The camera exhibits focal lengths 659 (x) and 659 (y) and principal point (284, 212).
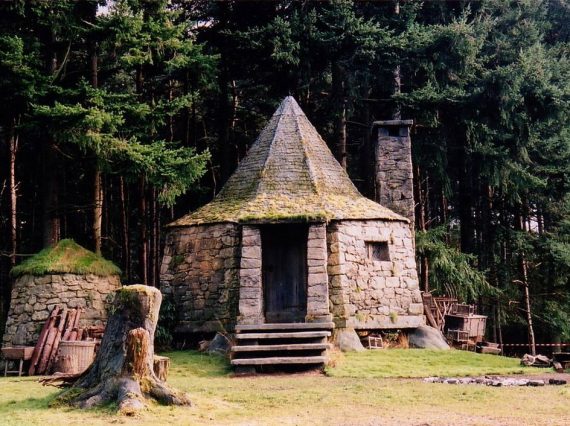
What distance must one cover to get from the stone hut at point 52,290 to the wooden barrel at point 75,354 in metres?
2.19

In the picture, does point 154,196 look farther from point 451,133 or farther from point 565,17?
point 565,17

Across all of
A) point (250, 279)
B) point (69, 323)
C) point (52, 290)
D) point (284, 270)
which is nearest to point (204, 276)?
point (250, 279)

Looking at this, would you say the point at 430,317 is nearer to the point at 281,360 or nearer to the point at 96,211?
the point at 281,360

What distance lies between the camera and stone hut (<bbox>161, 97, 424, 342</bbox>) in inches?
516

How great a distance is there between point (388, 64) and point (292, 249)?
760cm

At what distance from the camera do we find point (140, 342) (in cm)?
696

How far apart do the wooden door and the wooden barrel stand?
440 cm

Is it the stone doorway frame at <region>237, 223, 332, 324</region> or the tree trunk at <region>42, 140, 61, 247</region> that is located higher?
the tree trunk at <region>42, 140, 61, 247</region>

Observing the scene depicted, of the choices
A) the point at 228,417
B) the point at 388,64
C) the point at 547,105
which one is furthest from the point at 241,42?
the point at 228,417

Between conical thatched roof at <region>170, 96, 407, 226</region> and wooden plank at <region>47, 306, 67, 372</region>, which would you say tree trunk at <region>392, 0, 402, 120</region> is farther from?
wooden plank at <region>47, 306, 67, 372</region>

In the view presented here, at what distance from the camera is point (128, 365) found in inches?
272

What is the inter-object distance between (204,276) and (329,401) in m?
6.71

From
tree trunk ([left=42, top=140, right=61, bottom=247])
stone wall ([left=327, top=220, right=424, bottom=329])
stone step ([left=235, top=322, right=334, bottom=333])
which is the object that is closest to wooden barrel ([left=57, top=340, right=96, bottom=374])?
stone step ([left=235, top=322, right=334, bottom=333])

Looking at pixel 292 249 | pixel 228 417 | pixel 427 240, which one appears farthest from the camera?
pixel 427 240
